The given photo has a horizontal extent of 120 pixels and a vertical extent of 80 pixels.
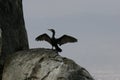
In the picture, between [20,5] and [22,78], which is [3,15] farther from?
[22,78]

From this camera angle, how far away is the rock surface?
2453cm

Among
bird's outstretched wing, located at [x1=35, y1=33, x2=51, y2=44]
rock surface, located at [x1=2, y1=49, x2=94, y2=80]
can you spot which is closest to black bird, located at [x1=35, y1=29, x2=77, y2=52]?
bird's outstretched wing, located at [x1=35, y1=33, x2=51, y2=44]

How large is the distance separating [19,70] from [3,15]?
4798mm

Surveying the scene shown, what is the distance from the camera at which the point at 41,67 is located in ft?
82.0

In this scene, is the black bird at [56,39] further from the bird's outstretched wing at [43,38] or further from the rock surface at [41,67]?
the rock surface at [41,67]

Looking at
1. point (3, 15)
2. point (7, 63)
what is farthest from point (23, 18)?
point (7, 63)

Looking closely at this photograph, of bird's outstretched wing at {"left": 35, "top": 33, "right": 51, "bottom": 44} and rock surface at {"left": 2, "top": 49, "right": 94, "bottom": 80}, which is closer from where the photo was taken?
rock surface at {"left": 2, "top": 49, "right": 94, "bottom": 80}

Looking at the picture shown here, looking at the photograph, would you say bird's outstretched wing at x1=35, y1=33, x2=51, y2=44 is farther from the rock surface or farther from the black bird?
the rock surface

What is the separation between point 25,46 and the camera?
30625 mm

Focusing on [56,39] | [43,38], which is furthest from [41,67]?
[56,39]

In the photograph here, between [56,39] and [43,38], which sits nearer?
[43,38]

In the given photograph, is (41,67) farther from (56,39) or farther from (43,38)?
(56,39)

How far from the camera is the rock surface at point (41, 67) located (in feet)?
80.5

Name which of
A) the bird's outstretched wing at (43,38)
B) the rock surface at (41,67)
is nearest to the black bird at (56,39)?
the bird's outstretched wing at (43,38)
